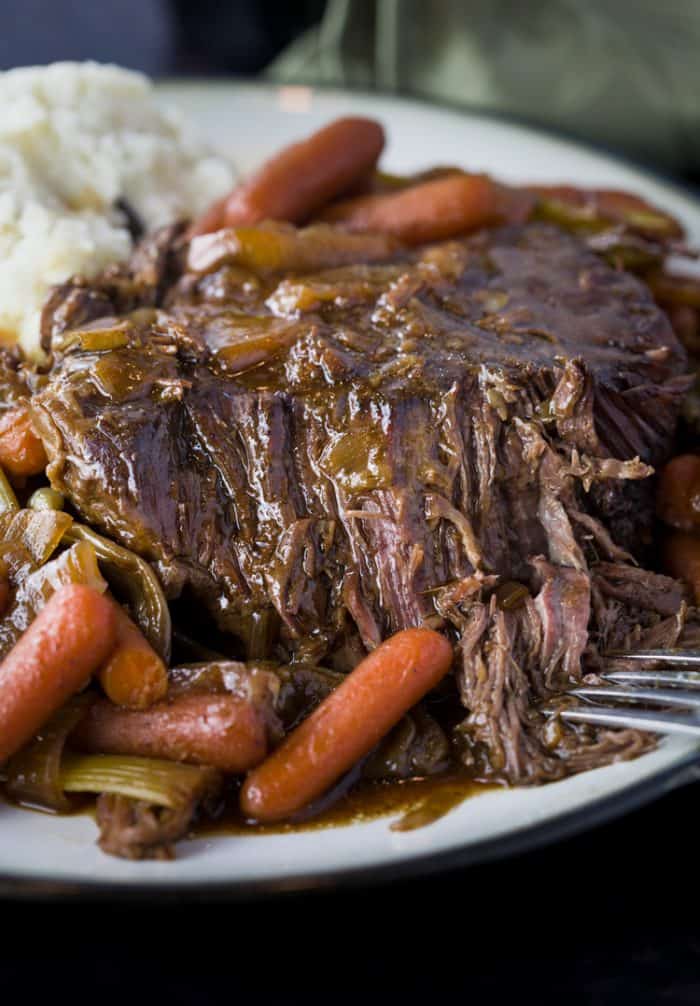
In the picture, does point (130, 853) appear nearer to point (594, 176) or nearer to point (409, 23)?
point (594, 176)

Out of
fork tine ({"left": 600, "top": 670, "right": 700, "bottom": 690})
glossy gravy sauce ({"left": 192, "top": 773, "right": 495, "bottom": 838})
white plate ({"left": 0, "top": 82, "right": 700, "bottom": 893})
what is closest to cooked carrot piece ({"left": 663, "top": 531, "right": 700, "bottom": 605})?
fork tine ({"left": 600, "top": 670, "right": 700, "bottom": 690})

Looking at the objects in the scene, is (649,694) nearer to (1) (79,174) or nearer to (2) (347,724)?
(2) (347,724)

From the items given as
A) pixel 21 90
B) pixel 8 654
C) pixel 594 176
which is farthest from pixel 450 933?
pixel 594 176

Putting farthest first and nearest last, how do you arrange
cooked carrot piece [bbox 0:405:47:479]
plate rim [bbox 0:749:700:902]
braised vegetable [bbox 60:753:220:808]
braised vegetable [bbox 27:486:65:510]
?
cooked carrot piece [bbox 0:405:47:479], braised vegetable [bbox 27:486:65:510], braised vegetable [bbox 60:753:220:808], plate rim [bbox 0:749:700:902]

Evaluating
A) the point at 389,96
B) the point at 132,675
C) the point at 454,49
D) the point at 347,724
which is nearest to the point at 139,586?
the point at 132,675

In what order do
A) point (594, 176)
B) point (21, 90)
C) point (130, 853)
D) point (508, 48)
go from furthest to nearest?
point (508, 48) < point (594, 176) < point (21, 90) < point (130, 853)

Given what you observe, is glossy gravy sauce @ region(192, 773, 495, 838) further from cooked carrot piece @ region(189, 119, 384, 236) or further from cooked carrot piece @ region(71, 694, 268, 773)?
cooked carrot piece @ region(189, 119, 384, 236)
